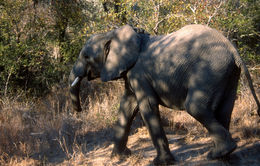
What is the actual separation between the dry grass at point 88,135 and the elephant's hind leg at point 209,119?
2.44 feet

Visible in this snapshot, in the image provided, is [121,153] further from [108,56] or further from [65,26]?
[65,26]

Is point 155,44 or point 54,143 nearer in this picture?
point 155,44

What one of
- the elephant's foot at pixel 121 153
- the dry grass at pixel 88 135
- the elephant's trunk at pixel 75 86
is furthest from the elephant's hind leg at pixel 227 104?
the elephant's trunk at pixel 75 86

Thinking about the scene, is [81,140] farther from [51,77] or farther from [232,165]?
[51,77]

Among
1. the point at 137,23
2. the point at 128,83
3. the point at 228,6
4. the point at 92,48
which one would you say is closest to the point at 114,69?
the point at 128,83

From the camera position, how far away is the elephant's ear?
3.96 m

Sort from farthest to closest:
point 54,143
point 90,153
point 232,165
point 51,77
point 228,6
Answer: point 51,77, point 228,6, point 54,143, point 90,153, point 232,165

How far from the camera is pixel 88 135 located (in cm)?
596

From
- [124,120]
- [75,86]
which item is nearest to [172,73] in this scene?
[124,120]

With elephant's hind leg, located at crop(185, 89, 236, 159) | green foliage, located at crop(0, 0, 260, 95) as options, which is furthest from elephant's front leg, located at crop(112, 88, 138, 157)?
green foliage, located at crop(0, 0, 260, 95)

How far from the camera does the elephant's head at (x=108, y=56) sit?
3986mm

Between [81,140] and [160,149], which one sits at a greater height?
[160,149]

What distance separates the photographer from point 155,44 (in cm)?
400

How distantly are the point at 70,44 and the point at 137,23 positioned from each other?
90.4 inches
